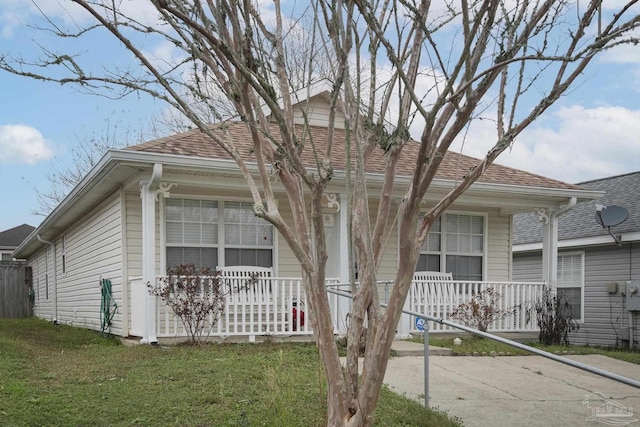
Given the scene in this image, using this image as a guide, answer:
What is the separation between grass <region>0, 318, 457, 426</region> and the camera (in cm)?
464

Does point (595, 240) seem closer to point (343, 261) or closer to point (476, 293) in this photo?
point (476, 293)

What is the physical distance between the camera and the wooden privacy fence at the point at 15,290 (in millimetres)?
23200

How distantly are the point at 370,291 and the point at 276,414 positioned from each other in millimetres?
1754

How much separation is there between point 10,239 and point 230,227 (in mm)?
32747

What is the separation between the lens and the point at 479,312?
10156 mm

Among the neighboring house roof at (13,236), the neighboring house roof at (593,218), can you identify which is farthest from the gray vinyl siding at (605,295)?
the neighboring house roof at (13,236)

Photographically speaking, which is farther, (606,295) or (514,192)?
(606,295)

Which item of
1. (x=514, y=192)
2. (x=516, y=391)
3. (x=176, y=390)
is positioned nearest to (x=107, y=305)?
(x=176, y=390)

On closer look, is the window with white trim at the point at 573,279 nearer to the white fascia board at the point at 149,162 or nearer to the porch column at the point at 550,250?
the porch column at the point at 550,250

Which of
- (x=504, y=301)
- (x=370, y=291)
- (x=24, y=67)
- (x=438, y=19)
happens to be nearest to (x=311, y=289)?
(x=370, y=291)

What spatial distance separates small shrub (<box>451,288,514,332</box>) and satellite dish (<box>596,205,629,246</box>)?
153 inches

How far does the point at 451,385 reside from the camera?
6.48 metres

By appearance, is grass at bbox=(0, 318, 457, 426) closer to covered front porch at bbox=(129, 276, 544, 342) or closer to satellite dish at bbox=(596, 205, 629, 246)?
covered front porch at bbox=(129, 276, 544, 342)

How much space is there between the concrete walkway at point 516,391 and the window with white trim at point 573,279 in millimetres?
6504
